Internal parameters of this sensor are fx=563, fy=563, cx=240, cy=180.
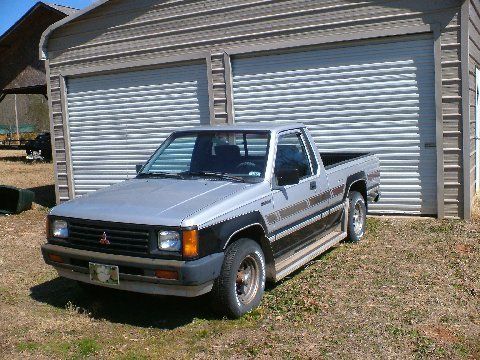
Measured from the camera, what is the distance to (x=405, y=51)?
30.2ft

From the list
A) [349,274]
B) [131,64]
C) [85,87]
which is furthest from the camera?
[85,87]

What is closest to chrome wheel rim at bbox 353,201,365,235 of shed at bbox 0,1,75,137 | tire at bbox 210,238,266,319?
tire at bbox 210,238,266,319

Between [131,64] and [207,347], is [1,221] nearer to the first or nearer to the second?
[131,64]

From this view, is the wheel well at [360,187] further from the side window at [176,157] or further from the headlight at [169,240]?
the headlight at [169,240]

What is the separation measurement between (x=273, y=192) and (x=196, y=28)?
245 inches

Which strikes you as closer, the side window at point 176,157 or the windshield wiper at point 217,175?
the windshield wiper at point 217,175

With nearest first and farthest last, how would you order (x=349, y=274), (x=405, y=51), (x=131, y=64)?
(x=349, y=274), (x=405, y=51), (x=131, y=64)

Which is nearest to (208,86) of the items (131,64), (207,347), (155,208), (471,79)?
(131,64)

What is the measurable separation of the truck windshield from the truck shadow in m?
1.31

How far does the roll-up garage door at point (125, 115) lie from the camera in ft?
37.4

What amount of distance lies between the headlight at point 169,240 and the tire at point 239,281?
49cm

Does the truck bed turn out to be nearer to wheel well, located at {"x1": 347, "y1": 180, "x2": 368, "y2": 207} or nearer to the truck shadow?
wheel well, located at {"x1": 347, "y1": 180, "x2": 368, "y2": 207}

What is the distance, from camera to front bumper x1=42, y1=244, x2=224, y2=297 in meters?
4.64

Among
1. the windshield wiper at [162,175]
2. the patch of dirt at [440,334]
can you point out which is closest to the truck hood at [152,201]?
the windshield wiper at [162,175]
